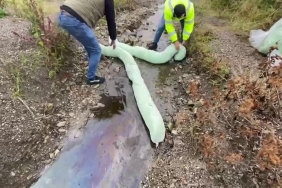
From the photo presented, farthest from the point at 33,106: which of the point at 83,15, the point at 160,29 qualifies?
the point at 160,29

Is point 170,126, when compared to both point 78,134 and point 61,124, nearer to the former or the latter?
point 78,134

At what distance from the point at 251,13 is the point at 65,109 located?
4492mm

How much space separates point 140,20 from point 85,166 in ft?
14.2

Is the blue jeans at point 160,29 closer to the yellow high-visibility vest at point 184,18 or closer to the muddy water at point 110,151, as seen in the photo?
the yellow high-visibility vest at point 184,18

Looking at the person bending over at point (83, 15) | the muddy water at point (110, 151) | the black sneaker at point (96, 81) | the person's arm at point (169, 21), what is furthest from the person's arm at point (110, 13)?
the person's arm at point (169, 21)

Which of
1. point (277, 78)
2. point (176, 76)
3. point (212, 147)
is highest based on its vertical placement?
point (277, 78)

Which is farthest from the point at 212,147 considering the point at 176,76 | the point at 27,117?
the point at 27,117

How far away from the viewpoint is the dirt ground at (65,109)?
368 centimetres

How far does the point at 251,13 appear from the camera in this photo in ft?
21.4

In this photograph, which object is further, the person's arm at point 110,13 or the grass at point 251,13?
the grass at point 251,13

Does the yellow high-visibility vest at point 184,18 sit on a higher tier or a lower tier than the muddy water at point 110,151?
higher

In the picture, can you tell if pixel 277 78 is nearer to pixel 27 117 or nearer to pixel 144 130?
pixel 144 130

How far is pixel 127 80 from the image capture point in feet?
17.4

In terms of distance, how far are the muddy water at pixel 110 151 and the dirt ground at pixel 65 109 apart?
0.15 metres
